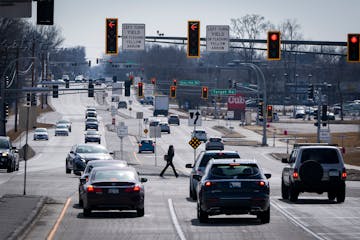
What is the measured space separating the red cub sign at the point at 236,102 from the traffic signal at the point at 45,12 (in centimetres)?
12612

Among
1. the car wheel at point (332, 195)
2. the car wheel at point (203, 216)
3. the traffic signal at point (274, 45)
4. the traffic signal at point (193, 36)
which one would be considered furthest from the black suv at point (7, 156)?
the car wheel at point (203, 216)

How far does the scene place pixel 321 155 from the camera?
31.7 metres

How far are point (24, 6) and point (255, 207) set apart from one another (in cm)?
753

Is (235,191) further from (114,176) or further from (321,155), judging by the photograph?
(321,155)

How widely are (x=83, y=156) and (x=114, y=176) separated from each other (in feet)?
74.1

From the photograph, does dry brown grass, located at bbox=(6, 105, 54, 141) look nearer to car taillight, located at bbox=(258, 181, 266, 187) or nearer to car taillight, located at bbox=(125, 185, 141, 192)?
car taillight, located at bbox=(125, 185, 141, 192)

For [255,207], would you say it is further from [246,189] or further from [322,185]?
[322,185]

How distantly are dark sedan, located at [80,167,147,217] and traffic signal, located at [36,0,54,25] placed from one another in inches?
172

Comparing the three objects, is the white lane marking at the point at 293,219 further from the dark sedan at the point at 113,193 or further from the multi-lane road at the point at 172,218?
the dark sedan at the point at 113,193

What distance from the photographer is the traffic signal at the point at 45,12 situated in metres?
26.6

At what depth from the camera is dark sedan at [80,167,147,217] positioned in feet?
85.1

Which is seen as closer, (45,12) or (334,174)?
(45,12)

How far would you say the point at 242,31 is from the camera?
185m

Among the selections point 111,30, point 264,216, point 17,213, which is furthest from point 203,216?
point 111,30
